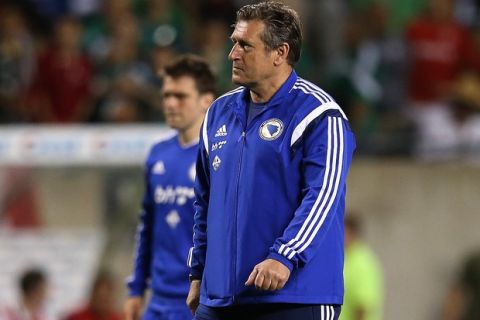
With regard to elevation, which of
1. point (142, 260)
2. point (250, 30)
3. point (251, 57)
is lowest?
point (142, 260)

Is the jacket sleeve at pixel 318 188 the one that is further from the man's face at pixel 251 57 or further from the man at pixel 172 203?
the man at pixel 172 203

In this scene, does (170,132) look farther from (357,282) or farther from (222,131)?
(222,131)

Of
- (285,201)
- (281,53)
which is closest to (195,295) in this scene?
(285,201)

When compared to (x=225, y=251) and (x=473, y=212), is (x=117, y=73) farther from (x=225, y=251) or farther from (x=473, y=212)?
(x=225, y=251)

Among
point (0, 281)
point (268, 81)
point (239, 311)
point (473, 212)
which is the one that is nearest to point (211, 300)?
point (239, 311)

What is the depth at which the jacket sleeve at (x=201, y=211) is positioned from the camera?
539 centimetres

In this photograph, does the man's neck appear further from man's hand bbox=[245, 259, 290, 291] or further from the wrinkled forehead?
man's hand bbox=[245, 259, 290, 291]

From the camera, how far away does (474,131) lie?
448 inches

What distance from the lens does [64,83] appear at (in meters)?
12.0

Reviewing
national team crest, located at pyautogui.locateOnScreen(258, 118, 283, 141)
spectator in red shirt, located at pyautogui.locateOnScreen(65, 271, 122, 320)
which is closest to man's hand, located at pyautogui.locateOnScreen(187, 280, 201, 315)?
national team crest, located at pyautogui.locateOnScreen(258, 118, 283, 141)

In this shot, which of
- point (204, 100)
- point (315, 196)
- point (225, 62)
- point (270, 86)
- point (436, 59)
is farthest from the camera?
point (436, 59)

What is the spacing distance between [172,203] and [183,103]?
1.87 feet

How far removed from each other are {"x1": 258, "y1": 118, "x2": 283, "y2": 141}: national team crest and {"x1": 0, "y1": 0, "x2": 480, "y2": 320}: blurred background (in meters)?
5.02

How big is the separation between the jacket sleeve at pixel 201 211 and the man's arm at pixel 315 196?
557mm
